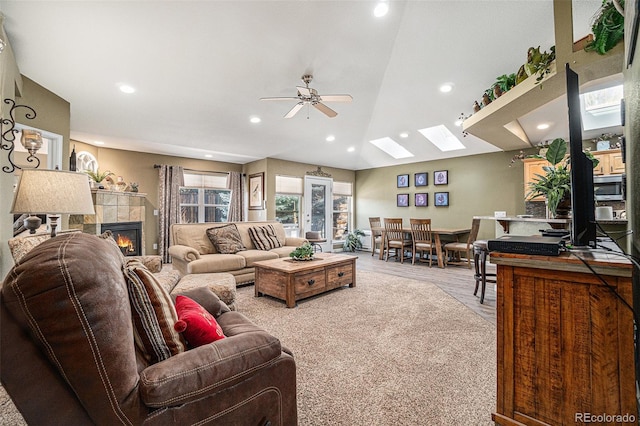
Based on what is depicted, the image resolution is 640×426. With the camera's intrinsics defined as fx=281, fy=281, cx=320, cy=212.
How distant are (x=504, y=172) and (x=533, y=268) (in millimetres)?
5586

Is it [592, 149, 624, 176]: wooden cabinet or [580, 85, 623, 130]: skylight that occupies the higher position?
[580, 85, 623, 130]: skylight

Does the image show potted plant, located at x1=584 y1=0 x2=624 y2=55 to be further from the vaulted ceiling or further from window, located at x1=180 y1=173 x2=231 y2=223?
window, located at x1=180 y1=173 x2=231 y2=223

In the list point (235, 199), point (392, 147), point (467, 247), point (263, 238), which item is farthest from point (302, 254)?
point (392, 147)

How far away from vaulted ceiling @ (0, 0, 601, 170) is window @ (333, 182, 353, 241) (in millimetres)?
3362

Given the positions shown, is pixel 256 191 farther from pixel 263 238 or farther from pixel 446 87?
pixel 446 87

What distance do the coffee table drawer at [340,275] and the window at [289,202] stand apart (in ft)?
11.2

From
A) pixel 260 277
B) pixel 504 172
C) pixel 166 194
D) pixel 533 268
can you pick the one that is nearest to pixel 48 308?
pixel 533 268

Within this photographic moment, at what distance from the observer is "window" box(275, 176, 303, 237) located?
7179mm

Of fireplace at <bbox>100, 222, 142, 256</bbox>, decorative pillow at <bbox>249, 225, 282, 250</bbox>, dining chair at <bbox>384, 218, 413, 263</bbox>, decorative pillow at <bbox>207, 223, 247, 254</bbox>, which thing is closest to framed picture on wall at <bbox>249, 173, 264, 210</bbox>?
decorative pillow at <bbox>249, 225, 282, 250</bbox>

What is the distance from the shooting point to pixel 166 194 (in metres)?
6.26

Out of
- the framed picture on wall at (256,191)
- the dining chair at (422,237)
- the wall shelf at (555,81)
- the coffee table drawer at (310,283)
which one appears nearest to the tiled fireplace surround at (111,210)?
the framed picture on wall at (256,191)

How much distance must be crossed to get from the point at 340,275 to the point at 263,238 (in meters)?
1.66

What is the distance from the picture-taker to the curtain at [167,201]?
6188mm

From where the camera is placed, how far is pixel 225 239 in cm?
446
